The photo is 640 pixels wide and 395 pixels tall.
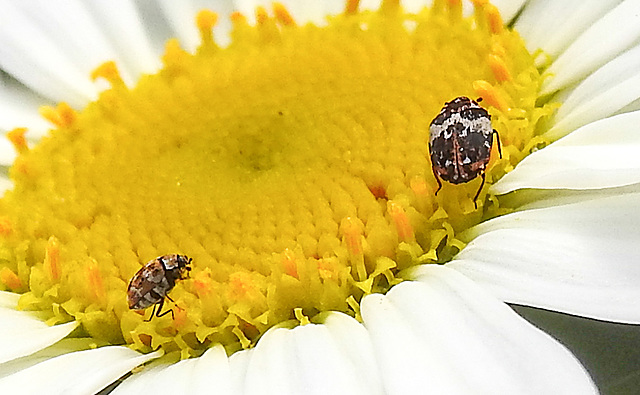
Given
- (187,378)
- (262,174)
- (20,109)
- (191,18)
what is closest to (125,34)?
(191,18)

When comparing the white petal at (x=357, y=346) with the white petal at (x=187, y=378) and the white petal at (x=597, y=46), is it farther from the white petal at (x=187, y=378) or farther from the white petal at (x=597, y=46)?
the white petal at (x=597, y=46)

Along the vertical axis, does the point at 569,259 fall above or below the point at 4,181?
below

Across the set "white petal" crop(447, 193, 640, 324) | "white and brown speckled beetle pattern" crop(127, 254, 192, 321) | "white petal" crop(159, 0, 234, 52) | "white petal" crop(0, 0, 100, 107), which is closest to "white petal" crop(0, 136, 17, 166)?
"white petal" crop(0, 0, 100, 107)

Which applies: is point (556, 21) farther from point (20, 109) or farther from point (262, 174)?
point (20, 109)

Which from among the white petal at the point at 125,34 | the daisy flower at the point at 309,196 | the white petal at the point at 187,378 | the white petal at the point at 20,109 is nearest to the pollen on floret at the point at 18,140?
the daisy flower at the point at 309,196

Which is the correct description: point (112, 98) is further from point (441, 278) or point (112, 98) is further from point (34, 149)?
point (441, 278)

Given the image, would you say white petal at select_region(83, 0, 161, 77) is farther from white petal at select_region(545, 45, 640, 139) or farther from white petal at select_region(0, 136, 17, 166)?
white petal at select_region(545, 45, 640, 139)
